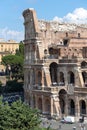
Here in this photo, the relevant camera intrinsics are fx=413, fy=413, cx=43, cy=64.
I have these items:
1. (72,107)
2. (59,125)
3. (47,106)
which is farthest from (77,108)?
(59,125)

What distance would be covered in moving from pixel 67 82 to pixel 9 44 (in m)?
105

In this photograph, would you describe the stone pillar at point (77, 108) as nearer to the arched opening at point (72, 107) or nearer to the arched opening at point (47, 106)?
the arched opening at point (72, 107)

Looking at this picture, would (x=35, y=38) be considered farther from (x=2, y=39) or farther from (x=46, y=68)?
(x=2, y=39)

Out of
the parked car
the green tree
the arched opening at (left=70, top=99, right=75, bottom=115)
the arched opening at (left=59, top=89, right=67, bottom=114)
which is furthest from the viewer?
the arched opening at (left=59, top=89, right=67, bottom=114)

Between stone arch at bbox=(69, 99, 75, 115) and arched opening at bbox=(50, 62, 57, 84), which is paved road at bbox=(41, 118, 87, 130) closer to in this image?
stone arch at bbox=(69, 99, 75, 115)

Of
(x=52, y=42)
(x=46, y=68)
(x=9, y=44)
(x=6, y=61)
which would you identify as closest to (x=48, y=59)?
(x=46, y=68)

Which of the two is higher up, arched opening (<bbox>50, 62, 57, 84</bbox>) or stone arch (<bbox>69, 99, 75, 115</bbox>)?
arched opening (<bbox>50, 62, 57, 84</bbox>)

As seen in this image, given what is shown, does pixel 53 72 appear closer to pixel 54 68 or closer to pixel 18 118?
pixel 54 68

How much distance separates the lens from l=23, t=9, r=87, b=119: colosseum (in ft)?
236

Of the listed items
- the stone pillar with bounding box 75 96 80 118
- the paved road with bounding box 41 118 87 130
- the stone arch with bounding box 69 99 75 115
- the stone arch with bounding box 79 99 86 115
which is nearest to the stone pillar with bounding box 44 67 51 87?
the stone arch with bounding box 69 99 75 115

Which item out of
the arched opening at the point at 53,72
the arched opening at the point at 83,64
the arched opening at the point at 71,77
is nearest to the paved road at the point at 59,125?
the arched opening at the point at 71,77

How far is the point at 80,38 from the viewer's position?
269 feet

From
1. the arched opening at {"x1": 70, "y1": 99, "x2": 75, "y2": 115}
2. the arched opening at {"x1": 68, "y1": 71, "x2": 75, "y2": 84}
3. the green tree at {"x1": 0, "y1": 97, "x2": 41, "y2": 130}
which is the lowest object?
the arched opening at {"x1": 70, "y1": 99, "x2": 75, "y2": 115}

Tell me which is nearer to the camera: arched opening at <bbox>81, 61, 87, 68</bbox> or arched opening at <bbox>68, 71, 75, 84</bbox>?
arched opening at <bbox>68, 71, 75, 84</bbox>
